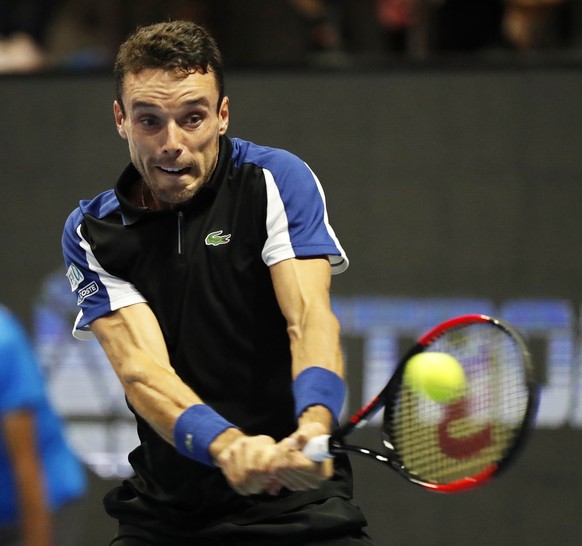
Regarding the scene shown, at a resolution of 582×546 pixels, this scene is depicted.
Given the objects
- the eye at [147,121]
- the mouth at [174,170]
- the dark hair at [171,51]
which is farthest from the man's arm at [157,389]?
the dark hair at [171,51]

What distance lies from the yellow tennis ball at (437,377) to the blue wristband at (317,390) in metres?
0.23

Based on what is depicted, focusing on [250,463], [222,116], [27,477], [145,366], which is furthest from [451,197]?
[27,477]

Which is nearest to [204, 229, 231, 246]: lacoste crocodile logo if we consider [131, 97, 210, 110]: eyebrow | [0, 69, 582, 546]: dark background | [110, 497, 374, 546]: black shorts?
[131, 97, 210, 110]: eyebrow

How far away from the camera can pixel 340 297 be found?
609 centimetres

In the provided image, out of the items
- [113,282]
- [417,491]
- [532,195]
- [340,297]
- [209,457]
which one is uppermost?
[113,282]

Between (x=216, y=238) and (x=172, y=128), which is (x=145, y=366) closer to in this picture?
(x=216, y=238)

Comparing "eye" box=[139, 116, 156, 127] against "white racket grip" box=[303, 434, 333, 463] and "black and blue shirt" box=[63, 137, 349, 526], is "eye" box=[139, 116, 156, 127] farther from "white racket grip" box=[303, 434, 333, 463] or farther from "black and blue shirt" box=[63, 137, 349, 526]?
"white racket grip" box=[303, 434, 333, 463]

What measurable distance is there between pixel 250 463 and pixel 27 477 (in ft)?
1.64

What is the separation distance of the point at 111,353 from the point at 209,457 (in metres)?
0.47

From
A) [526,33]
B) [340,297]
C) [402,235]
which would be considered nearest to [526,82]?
[526,33]

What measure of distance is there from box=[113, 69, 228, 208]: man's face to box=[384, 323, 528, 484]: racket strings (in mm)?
745

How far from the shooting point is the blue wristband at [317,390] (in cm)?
278

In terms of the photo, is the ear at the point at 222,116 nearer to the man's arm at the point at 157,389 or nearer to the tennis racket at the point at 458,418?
the man's arm at the point at 157,389

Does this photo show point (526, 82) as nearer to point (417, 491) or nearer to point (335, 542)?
point (417, 491)
